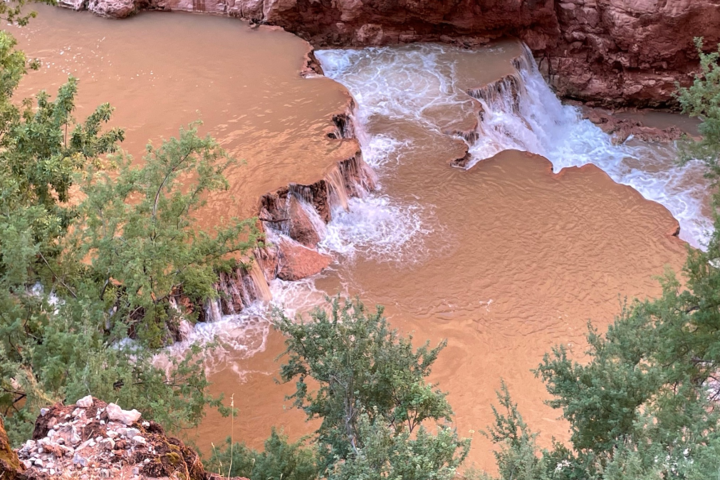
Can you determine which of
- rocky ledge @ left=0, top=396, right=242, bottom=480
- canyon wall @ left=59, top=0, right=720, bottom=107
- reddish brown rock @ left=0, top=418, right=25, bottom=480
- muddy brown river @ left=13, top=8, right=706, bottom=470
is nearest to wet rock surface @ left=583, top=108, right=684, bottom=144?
muddy brown river @ left=13, top=8, right=706, bottom=470

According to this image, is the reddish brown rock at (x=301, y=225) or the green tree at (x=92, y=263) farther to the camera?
the reddish brown rock at (x=301, y=225)

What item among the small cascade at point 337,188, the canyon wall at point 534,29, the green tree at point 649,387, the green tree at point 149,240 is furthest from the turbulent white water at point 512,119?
the green tree at point 149,240

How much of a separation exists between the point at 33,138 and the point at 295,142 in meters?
6.91

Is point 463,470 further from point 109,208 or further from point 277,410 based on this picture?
point 109,208

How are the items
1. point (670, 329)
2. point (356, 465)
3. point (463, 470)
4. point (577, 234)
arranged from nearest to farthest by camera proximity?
point (356, 465) < point (670, 329) < point (463, 470) < point (577, 234)

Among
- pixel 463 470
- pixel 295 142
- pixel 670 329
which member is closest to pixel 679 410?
pixel 670 329

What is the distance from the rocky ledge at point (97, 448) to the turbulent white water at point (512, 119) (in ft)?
37.9

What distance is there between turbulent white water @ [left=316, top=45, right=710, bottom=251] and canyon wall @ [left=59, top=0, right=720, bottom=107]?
702mm

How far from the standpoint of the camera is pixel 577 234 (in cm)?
1363

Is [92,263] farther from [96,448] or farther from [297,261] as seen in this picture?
[297,261]

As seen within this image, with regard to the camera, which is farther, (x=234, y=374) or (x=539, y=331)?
(x=539, y=331)

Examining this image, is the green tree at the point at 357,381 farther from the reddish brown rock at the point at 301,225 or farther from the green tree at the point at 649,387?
the reddish brown rock at the point at 301,225

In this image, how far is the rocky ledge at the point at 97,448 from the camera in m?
3.88

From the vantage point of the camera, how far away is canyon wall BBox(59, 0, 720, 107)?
1880 cm
